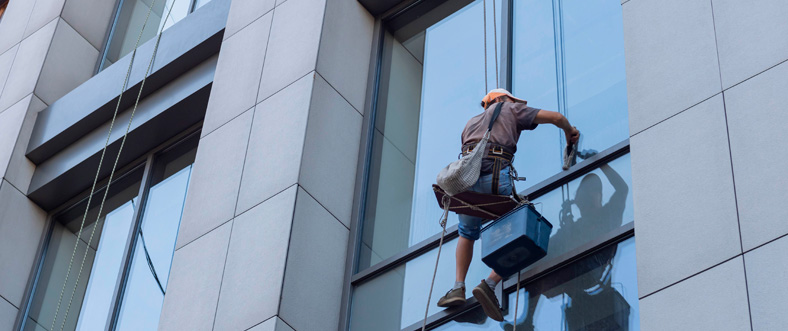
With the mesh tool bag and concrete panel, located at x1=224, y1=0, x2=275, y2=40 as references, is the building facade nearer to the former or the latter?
concrete panel, located at x1=224, y1=0, x2=275, y2=40

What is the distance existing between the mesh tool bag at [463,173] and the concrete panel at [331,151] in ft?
6.24

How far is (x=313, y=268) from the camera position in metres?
10.4

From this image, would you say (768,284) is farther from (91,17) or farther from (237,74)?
(91,17)

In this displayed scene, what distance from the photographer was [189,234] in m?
11.3

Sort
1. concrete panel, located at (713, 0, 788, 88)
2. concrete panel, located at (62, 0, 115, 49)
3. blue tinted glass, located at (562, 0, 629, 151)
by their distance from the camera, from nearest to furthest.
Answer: concrete panel, located at (713, 0, 788, 88) < blue tinted glass, located at (562, 0, 629, 151) < concrete panel, located at (62, 0, 115, 49)

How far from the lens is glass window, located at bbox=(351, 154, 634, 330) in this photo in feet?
29.7

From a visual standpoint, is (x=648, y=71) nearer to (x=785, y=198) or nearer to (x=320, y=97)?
(x=785, y=198)

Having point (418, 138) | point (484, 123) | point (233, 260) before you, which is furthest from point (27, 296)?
point (484, 123)

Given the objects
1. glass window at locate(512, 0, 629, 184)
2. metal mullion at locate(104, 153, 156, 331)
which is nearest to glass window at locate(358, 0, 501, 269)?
glass window at locate(512, 0, 629, 184)

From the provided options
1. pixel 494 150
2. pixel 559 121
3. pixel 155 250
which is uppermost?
pixel 155 250

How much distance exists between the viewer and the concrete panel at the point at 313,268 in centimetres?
998

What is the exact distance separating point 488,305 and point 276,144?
3.17 metres

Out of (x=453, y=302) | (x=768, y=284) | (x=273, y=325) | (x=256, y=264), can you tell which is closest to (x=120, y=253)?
(x=256, y=264)

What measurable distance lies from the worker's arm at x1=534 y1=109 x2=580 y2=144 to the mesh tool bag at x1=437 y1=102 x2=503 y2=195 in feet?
1.86
